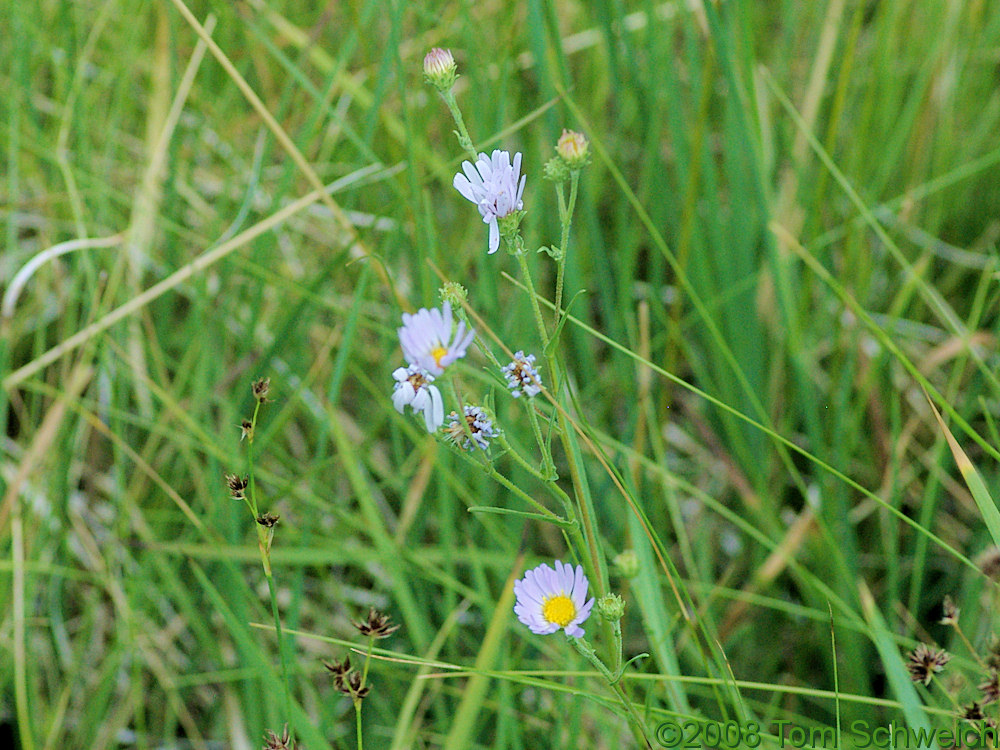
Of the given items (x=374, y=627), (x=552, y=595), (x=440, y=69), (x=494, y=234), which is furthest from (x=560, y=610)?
(x=440, y=69)

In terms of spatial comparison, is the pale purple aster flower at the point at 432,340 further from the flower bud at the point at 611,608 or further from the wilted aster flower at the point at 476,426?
the flower bud at the point at 611,608

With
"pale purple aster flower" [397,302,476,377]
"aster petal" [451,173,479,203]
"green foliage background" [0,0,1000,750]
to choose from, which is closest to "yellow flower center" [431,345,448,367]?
"pale purple aster flower" [397,302,476,377]

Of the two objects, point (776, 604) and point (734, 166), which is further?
point (734, 166)

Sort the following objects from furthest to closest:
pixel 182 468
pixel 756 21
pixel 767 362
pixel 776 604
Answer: pixel 756 21, pixel 767 362, pixel 182 468, pixel 776 604

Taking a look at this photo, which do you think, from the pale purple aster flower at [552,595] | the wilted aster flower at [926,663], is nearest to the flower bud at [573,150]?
the pale purple aster flower at [552,595]

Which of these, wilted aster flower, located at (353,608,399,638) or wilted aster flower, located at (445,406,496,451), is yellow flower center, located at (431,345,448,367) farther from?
wilted aster flower, located at (353,608,399,638)

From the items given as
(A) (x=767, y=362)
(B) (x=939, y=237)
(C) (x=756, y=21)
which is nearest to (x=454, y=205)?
(A) (x=767, y=362)

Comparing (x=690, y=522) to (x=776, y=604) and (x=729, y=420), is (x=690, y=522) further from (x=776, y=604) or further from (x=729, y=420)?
(x=776, y=604)
